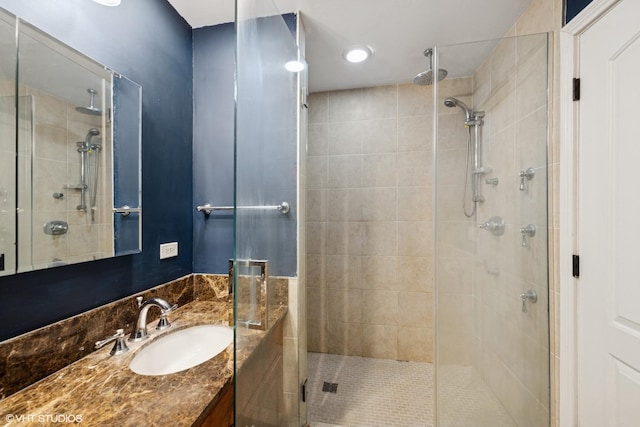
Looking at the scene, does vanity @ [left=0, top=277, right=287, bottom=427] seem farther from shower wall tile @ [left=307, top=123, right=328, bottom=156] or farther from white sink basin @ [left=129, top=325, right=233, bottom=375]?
shower wall tile @ [left=307, top=123, right=328, bottom=156]

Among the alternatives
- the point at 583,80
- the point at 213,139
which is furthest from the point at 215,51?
the point at 583,80

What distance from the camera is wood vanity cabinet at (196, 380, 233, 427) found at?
29.6 inches

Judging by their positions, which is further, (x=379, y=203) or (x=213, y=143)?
(x=379, y=203)

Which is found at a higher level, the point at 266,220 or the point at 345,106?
the point at 345,106

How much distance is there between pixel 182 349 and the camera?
47.2 inches

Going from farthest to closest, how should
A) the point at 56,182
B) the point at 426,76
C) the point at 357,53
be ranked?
1. the point at 426,76
2. the point at 357,53
3. the point at 56,182

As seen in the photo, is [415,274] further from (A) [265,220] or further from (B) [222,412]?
(B) [222,412]

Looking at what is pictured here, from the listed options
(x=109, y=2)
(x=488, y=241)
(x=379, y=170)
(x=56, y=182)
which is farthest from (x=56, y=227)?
(x=379, y=170)

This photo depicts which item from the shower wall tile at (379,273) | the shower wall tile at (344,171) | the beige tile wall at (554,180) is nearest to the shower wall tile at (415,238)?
the shower wall tile at (379,273)

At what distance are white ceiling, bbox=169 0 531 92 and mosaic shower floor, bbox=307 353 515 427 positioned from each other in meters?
1.75

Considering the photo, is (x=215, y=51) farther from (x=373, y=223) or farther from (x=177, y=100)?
(x=373, y=223)

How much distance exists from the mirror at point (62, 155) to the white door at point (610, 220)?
6.84 ft

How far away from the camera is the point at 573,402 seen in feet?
3.77

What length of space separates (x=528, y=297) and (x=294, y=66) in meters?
1.80
